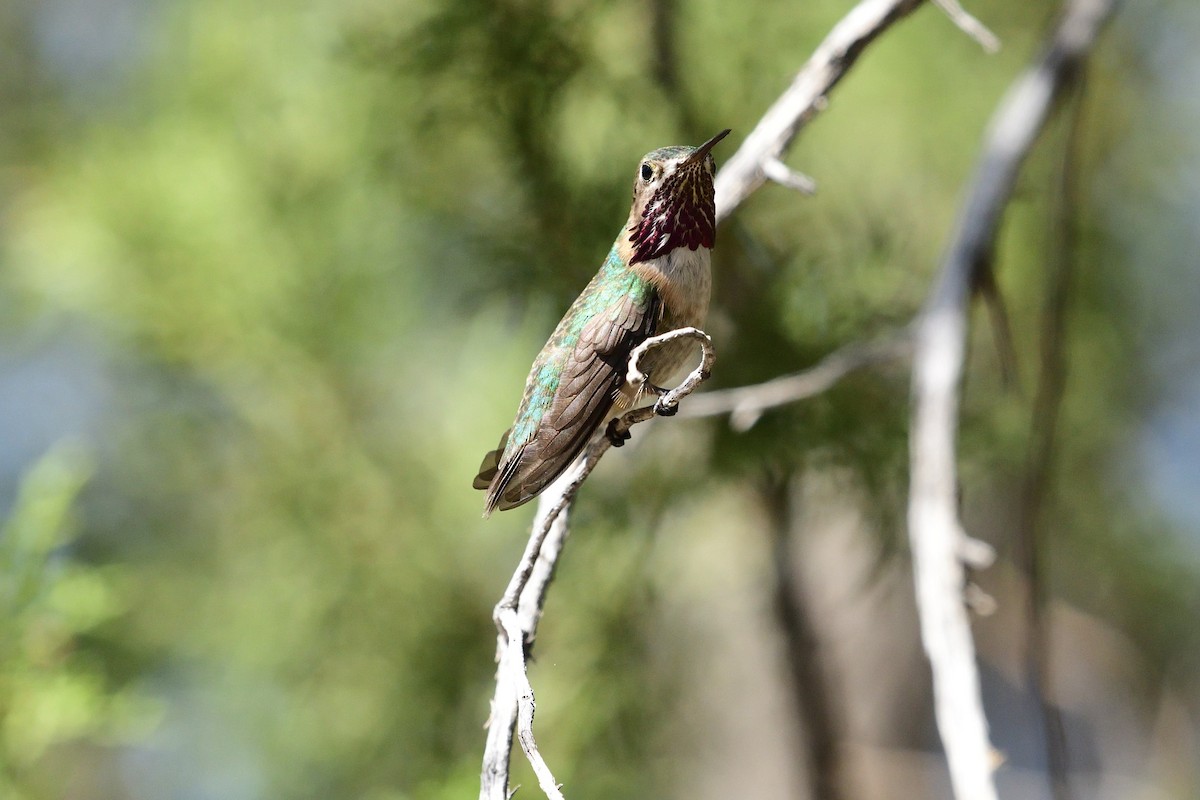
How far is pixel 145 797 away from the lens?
3.05 m

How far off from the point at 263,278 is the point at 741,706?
1947 millimetres

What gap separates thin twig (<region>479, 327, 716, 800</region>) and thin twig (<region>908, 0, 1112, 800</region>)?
53 cm

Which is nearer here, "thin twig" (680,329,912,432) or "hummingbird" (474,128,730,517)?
"hummingbird" (474,128,730,517)

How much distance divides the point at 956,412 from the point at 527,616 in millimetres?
840

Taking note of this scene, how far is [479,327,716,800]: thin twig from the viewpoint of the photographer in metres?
0.79

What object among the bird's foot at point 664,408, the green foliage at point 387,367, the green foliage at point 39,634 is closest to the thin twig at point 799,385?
the green foliage at point 387,367

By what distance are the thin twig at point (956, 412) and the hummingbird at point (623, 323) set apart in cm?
53

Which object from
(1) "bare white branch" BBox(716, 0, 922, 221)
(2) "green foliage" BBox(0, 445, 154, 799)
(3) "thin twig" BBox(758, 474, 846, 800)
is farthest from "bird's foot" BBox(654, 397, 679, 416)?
(2) "green foliage" BBox(0, 445, 154, 799)

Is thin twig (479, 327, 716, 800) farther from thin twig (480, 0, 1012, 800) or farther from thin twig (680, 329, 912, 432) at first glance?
thin twig (680, 329, 912, 432)

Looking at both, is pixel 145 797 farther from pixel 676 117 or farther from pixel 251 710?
pixel 676 117

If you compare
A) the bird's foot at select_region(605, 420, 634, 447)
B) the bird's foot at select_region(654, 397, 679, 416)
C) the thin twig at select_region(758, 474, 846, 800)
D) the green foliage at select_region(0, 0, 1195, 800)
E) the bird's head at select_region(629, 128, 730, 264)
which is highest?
the green foliage at select_region(0, 0, 1195, 800)

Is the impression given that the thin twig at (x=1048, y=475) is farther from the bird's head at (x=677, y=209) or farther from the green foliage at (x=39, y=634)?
the green foliage at (x=39, y=634)

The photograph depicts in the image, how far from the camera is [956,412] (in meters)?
1.55

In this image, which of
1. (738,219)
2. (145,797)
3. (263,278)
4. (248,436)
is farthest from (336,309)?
(145,797)
